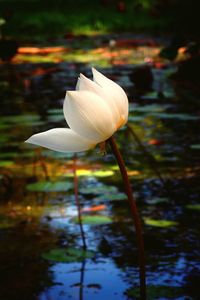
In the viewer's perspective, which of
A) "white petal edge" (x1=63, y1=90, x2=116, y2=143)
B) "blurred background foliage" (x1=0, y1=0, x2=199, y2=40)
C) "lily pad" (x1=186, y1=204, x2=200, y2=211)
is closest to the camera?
"white petal edge" (x1=63, y1=90, x2=116, y2=143)

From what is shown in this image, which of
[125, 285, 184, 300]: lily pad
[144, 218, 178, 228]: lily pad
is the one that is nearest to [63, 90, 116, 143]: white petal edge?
[125, 285, 184, 300]: lily pad

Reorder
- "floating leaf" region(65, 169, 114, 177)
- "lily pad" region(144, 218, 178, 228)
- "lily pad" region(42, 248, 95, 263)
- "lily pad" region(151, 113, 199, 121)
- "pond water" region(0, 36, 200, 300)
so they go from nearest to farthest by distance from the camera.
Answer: "pond water" region(0, 36, 200, 300), "lily pad" region(42, 248, 95, 263), "lily pad" region(144, 218, 178, 228), "floating leaf" region(65, 169, 114, 177), "lily pad" region(151, 113, 199, 121)

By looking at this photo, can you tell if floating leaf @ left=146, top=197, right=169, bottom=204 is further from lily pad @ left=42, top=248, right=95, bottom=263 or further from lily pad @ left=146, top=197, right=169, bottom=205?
lily pad @ left=42, top=248, right=95, bottom=263

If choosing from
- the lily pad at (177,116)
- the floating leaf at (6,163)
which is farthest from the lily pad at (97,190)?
the lily pad at (177,116)

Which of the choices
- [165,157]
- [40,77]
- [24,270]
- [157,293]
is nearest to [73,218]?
[24,270]

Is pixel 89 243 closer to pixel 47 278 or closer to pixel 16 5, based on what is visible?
pixel 47 278

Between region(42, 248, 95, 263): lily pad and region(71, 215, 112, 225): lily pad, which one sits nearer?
region(42, 248, 95, 263): lily pad

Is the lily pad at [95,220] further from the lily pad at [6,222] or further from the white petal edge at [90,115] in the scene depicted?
the white petal edge at [90,115]
